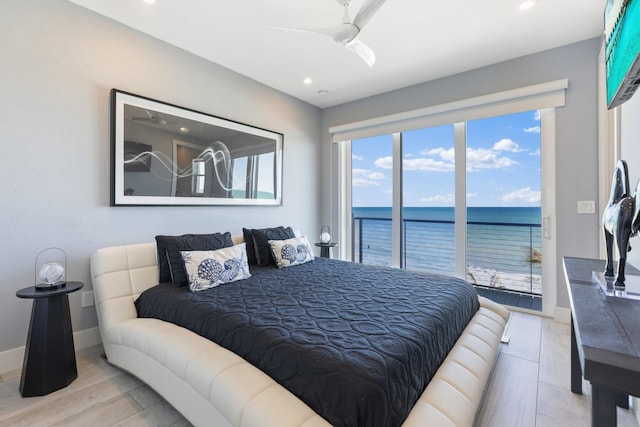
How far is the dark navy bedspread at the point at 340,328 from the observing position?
1.08 m

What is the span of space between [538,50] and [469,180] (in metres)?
1.41

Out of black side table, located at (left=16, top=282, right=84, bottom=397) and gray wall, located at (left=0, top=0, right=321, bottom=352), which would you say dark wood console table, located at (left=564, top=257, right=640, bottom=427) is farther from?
gray wall, located at (left=0, top=0, right=321, bottom=352)

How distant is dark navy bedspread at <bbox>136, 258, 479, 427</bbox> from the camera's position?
1.08 metres

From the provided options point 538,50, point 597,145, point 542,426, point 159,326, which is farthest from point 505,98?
point 159,326

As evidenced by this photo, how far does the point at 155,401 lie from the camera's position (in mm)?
1712

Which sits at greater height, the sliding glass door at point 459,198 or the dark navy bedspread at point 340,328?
the sliding glass door at point 459,198

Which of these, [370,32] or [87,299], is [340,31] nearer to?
[370,32]

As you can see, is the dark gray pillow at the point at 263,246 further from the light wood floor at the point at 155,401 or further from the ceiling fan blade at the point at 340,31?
the ceiling fan blade at the point at 340,31

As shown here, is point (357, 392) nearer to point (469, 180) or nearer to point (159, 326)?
point (159, 326)

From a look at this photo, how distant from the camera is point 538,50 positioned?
285 centimetres

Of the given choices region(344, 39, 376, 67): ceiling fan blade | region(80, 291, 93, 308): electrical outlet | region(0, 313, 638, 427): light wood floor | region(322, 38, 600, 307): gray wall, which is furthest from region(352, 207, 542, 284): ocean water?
region(80, 291, 93, 308): electrical outlet

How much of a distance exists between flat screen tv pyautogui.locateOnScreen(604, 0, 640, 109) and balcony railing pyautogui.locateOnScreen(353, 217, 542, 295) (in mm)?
1953

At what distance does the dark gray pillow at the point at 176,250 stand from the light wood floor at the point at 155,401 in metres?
0.71

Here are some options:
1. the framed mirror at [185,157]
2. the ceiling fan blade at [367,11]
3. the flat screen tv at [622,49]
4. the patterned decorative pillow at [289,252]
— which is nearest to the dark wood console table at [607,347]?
the flat screen tv at [622,49]
